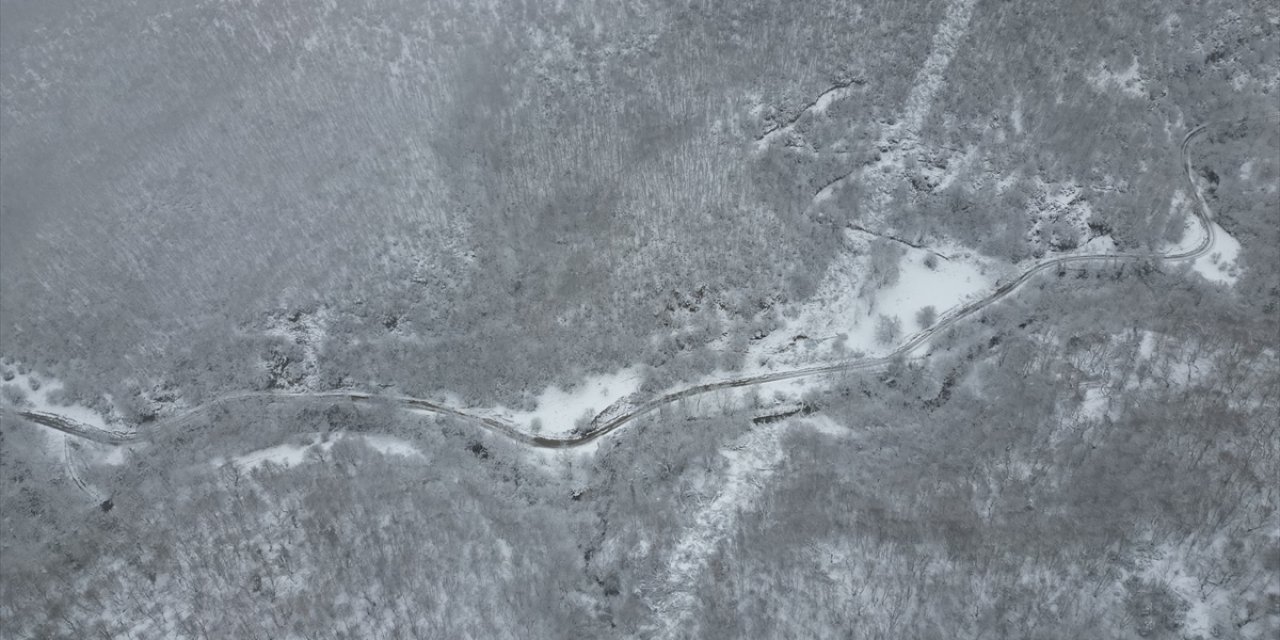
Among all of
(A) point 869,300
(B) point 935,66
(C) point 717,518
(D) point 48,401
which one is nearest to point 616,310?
(C) point 717,518

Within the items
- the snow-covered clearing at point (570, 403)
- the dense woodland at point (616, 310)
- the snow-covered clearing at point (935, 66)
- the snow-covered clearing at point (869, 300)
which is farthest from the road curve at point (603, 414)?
the snow-covered clearing at point (935, 66)

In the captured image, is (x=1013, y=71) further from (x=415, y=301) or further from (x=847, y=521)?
(x=415, y=301)

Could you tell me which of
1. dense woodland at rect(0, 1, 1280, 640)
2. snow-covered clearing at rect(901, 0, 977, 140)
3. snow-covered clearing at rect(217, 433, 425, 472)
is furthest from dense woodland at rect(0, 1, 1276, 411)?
snow-covered clearing at rect(217, 433, 425, 472)

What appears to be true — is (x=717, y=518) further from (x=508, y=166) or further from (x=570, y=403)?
(x=508, y=166)

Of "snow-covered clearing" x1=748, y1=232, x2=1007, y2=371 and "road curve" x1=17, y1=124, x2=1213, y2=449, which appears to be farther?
"snow-covered clearing" x1=748, y1=232, x2=1007, y2=371

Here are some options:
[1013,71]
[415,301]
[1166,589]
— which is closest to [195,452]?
[415,301]

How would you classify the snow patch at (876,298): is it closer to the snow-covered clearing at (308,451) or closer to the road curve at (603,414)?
the road curve at (603,414)

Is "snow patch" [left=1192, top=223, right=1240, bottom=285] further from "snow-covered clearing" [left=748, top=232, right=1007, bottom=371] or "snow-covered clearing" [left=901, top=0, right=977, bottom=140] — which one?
"snow-covered clearing" [left=901, top=0, right=977, bottom=140]
